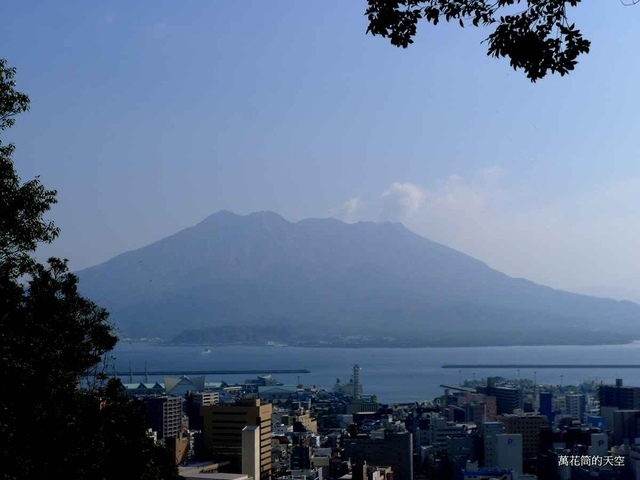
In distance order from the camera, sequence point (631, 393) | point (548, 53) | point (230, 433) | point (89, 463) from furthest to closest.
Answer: point (631, 393), point (230, 433), point (89, 463), point (548, 53)

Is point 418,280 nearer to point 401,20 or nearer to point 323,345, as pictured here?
point 323,345

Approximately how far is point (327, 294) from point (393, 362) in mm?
27003

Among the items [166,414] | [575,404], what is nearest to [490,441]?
[166,414]

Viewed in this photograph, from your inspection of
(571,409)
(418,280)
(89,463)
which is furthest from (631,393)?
(418,280)

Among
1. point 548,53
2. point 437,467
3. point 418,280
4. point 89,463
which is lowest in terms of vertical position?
point 437,467

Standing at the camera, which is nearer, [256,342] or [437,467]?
[437,467]

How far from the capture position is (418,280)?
89.6 meters

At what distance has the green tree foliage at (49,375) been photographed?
9.25ft

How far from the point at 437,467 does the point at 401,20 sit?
1489cm

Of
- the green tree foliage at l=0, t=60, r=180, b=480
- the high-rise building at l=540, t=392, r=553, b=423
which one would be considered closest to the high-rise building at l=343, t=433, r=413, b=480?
the high-rise building at l=540, t=392, r=553, b=423

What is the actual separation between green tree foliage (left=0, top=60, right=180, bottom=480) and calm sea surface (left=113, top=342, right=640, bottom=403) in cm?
3053

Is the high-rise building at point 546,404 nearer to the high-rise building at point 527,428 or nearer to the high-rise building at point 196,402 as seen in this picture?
the high-rise building at point 527,428

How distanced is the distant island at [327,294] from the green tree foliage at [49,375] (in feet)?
213

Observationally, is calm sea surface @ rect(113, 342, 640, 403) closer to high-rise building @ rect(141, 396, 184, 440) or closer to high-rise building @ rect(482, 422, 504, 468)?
high-rise building @ rect(141, 396, 184, 440)
